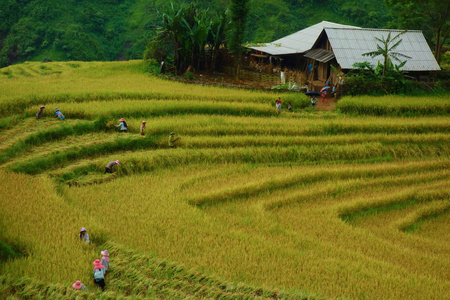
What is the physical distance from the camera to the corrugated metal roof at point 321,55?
19.9m

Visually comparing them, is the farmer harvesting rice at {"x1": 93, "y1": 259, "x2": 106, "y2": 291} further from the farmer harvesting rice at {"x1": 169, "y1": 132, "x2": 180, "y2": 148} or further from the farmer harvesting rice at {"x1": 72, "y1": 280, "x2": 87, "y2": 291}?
the farmer harvesting rice at {"x1": 169, "y1": 132, "x2": 180, "y2": 148}

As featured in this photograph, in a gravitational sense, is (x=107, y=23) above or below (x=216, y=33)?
above

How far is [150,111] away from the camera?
49.6 ft

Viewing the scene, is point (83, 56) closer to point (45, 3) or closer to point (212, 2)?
point (45, 3)

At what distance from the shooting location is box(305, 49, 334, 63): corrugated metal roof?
1995cm

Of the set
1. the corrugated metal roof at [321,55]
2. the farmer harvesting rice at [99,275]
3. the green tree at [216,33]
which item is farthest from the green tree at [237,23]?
the farmer harvesting rice at [99,275]

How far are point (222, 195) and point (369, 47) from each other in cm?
1291

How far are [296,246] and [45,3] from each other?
4041 centimetres

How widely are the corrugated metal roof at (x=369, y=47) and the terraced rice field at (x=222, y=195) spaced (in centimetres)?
295

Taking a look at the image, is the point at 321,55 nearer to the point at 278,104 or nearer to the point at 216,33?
the point at 216,33

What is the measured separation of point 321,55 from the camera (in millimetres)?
20844

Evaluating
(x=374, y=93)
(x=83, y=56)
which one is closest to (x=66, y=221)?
(x=374, y=93)

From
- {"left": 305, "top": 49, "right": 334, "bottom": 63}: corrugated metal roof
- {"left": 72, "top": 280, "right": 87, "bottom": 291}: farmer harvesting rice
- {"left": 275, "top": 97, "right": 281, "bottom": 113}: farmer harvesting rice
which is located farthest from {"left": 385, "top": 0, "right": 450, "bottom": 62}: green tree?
{"left": 72, "top": 280, "right": 87, "bottom": 291}: farmer harvesting rice

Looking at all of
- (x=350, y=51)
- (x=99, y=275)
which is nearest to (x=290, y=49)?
(x=350, y=51)
